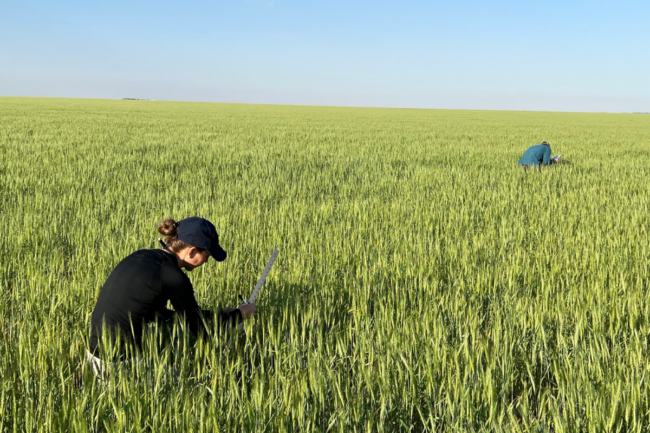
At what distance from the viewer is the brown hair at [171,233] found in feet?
7.72

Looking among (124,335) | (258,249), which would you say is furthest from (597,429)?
(258,249)

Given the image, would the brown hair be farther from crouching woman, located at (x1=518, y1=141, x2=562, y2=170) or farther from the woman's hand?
crouching woman, located at (x1=518, y1=141, x2=562, y2=170)

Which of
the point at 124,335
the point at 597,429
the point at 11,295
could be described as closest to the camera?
the point at 597,429

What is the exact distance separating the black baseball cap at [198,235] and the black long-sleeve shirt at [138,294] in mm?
147

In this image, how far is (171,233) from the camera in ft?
7.83

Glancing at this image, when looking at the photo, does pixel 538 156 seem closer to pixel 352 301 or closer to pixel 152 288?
pixel 352 301

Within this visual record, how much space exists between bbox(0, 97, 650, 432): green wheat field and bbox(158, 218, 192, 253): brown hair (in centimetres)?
49

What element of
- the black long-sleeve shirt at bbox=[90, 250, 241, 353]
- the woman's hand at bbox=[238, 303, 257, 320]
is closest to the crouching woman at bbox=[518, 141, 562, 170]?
the woman's hand at bbox=[238, 303, 257, 320]

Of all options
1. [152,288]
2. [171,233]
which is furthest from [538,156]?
[152,288]

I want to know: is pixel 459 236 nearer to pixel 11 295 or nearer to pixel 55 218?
pixel 11 295

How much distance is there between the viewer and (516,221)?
5512 mm

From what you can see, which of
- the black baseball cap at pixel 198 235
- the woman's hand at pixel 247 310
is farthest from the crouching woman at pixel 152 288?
the woman's hand at pixel 247 310

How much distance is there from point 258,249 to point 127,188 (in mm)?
3813

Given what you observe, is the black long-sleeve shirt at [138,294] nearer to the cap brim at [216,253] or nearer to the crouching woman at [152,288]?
the crouching woman at [152,288]
